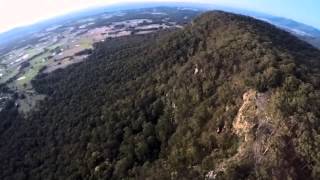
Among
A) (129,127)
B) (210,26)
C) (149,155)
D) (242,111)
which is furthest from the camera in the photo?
(210,26)

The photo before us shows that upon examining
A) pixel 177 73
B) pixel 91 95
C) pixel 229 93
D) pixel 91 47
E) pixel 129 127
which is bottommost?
pixel 91 47

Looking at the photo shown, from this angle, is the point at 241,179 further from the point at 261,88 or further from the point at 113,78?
the point at 113,78

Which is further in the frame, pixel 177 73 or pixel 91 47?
pixel 91 47

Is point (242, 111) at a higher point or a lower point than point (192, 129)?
higher

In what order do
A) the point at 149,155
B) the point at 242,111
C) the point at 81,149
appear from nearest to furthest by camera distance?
the point at 242,111
the point at 149,155
the point at 81,149

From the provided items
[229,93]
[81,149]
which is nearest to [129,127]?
[81,149]

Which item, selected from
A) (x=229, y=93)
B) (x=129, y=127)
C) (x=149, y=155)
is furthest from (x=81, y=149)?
(x=229, y=93)

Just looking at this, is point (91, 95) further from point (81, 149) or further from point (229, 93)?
point (229, 93)
